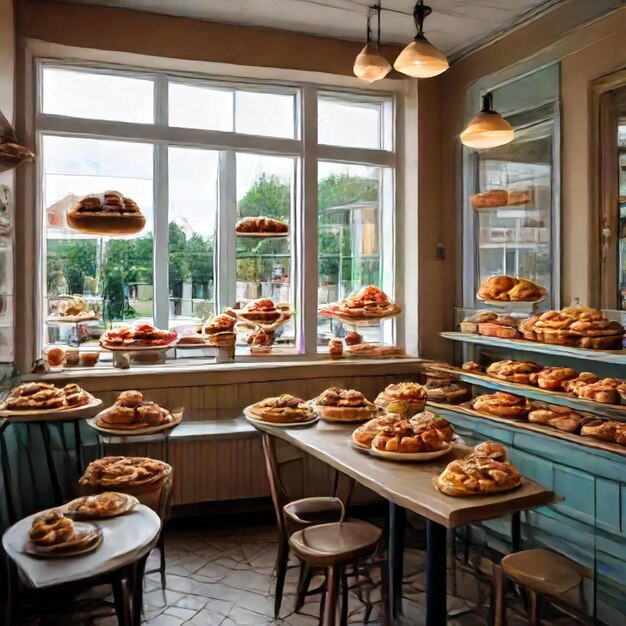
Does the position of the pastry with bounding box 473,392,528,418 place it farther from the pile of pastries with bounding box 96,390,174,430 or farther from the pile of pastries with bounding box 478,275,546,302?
the pile of pastries with bounding box 96,390,174,430

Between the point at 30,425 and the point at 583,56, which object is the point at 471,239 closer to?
the point at 583,56

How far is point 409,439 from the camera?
266 cm

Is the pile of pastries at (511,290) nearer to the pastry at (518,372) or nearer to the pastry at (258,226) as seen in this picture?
the pastry at (518,372)

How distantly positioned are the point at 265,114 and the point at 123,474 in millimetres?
3264

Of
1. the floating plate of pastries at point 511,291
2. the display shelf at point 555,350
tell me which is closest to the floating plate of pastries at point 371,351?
the display shelf at point 555,350

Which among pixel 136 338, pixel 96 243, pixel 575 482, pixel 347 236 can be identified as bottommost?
pixel 575 482

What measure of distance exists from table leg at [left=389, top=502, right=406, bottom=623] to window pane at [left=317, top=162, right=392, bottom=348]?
2309 millimetres

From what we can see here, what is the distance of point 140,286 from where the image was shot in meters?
4.85

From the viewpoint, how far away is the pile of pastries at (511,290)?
13.4 ft

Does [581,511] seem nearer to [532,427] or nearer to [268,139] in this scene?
[532,427]

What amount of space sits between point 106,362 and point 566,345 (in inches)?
125

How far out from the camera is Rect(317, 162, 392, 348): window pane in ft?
17.4

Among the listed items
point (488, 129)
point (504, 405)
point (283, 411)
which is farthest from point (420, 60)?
point (504, 405)

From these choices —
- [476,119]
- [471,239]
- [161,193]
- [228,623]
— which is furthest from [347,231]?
[228,623]
